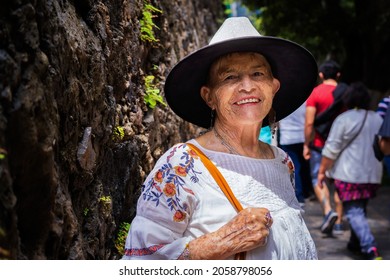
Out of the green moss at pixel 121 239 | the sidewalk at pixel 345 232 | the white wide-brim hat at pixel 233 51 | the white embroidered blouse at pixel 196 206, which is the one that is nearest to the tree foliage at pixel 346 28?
the sidewalk at pixel 345 232

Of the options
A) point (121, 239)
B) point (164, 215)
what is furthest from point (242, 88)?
point (121, 239)

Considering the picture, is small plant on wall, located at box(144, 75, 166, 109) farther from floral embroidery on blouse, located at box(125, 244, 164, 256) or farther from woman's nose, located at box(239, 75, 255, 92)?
floral embroidery on blouse, located at box(125, 244, 164, 256)

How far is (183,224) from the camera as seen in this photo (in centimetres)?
289

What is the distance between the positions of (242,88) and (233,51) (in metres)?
0.18

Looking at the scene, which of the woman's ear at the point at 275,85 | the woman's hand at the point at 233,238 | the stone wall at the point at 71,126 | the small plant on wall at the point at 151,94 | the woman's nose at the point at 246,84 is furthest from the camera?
the small plant on wall at the point at 151,94

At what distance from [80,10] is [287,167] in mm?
1503

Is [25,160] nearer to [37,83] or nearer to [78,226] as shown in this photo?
[37,83]

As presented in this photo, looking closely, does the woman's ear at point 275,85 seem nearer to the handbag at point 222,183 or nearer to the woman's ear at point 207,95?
the woman's ear at point 207,95

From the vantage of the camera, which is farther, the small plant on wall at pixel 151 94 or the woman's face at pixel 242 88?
the small plant on wall at pixel 151 94

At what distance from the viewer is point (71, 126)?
11.0ft

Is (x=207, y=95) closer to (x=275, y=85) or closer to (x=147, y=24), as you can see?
(x=275, y=85)

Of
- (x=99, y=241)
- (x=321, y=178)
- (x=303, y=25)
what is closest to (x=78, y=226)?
(x=99, y=241)

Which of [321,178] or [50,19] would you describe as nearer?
[50,19]

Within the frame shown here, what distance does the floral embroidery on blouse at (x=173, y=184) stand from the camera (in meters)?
2.88
